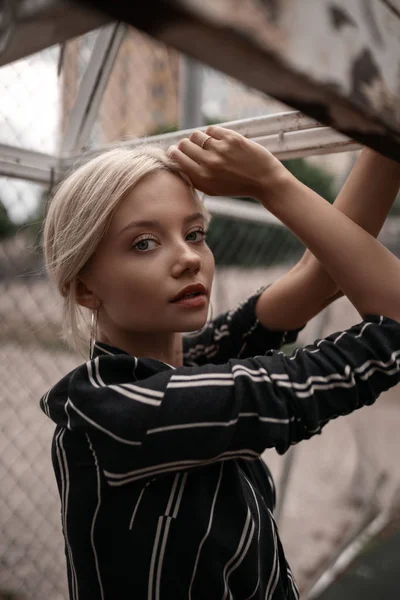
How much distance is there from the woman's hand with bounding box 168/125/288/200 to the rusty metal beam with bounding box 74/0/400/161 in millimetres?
281

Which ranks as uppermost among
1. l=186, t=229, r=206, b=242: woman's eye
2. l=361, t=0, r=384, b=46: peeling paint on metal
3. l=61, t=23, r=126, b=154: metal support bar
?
l=61, t=23, r=126, b=154: metal support bar

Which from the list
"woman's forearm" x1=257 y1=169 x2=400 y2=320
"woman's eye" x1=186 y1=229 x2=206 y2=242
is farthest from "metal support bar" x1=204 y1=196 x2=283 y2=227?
"woman's forearm" x1=257 y1=169 x2=400 y2=320

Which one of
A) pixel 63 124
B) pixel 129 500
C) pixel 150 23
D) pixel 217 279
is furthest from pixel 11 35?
pixel 217 279

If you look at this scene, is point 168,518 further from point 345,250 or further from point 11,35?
point 11,35

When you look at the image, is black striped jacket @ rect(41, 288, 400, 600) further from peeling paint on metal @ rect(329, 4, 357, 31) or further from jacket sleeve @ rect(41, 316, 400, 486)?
peeling paint on metal @ rect(329, 4, 357, 31)

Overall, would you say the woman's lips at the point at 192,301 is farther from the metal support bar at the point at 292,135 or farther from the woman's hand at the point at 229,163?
the metal support bar at the point at 292,135

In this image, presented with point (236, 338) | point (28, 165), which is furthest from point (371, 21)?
point (28, 165)

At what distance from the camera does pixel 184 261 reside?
79cm

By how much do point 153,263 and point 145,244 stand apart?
39mm

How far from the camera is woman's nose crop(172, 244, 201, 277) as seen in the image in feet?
2.61

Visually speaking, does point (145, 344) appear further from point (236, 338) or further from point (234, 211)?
point (234, 211)

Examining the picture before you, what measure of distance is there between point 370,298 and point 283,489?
5.40 feet

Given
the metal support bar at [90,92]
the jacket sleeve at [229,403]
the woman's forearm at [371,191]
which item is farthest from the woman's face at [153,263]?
the metal support bar at [90,92]

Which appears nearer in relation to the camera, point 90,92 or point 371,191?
point 371,191
